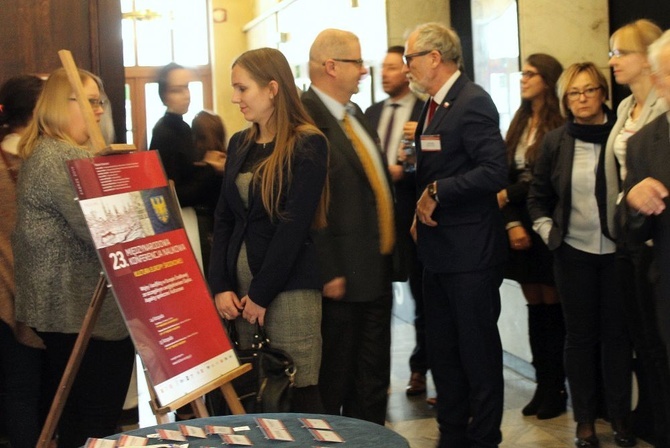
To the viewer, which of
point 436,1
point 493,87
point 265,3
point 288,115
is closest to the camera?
point 288,115

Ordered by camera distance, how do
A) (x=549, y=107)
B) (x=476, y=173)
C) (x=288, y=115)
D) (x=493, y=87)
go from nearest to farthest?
(x=288, y=115) → (x=476, y=173) → (x=549, y=107) → (x=493, y=87)

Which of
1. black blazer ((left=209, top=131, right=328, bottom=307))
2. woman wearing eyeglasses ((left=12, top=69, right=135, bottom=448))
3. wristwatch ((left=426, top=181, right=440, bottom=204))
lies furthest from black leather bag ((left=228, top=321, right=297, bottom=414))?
wristwatch ((left=426, top=181, right=440, bottom=204))

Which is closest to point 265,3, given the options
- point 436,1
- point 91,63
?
point 436,1

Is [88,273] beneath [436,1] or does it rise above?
beneath

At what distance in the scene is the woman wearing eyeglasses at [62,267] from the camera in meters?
3.27

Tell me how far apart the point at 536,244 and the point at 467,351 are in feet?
3.46

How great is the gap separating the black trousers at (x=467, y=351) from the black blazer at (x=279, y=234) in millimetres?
753

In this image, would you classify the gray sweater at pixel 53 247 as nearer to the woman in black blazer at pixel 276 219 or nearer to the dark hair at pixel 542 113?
the woman in black blazer at pixel 276 219

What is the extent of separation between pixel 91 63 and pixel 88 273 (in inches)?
72.1

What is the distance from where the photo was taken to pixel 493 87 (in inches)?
247

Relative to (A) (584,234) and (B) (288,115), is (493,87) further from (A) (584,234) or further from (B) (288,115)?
(B) (288,115)

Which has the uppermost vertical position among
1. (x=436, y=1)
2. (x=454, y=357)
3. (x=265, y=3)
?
(x=265, y=3)

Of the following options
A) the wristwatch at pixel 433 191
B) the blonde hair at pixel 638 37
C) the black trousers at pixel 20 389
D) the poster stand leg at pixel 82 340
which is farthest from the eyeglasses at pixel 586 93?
the black trousers at pixel 20 389

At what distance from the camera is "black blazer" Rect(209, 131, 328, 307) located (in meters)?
3.16
